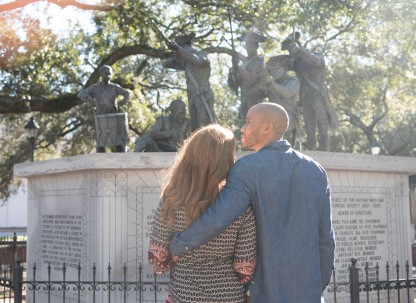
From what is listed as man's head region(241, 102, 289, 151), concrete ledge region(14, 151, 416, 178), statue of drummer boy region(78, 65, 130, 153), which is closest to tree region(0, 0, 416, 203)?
statue of drummer boy region(78, 65, 130, 153)

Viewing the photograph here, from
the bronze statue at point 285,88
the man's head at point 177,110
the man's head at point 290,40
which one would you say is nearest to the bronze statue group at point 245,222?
the bronze statue at point 285,88

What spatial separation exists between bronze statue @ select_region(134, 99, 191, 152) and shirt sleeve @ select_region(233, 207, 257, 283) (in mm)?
7907

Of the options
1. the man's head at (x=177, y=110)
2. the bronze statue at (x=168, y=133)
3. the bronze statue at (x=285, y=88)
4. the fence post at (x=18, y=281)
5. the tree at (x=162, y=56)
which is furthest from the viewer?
the tree at (x=162, y=56)

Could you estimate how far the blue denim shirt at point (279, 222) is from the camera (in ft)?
11.2

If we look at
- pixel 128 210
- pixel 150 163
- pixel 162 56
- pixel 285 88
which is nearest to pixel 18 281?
pixel 128 210

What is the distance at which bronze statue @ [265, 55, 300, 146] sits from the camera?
11219 mm

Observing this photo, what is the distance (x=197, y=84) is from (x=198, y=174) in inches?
340

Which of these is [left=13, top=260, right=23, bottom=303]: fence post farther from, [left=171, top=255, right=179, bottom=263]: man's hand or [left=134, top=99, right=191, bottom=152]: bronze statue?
[left=171, top=255, right=179, bottom=263]: man's hand

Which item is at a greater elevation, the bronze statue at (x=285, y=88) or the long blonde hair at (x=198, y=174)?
the bronze statue at (x=285, y=88)

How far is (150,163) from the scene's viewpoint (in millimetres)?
9703

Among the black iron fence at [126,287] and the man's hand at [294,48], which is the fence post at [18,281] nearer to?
the black iron fence at [126,287]

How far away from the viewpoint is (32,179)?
1194 centimetres

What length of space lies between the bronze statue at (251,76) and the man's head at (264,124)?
7.66 metres

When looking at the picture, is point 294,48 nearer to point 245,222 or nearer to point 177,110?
point 177,110
